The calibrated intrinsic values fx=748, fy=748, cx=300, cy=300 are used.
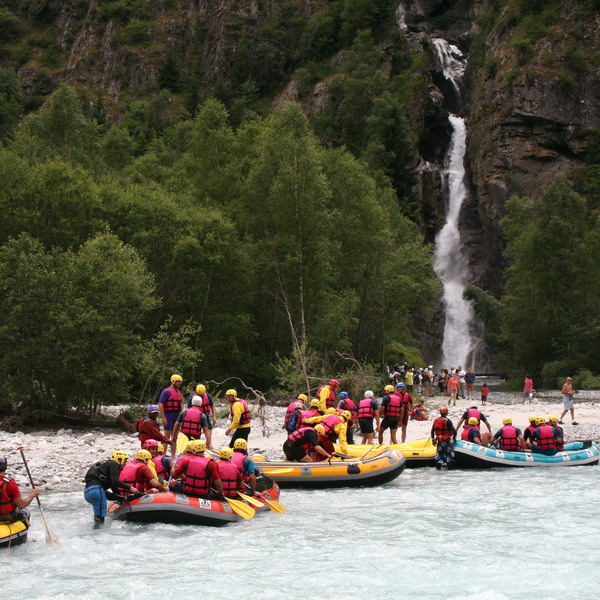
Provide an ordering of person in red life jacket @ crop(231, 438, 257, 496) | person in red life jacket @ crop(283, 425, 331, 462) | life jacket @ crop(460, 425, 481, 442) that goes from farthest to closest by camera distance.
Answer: life jacket @ crop(460, 425, 481, 442)
person in red life jacket @ crop(283, 425, 331, 462)
person in red life jacket @ crop(231, 438, 257, 496)

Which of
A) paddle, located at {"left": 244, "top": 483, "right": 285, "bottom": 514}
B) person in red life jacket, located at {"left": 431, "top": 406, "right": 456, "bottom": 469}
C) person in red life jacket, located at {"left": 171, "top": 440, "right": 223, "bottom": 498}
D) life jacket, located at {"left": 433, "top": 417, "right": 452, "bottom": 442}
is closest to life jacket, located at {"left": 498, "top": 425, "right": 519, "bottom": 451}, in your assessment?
person in red life jacket, located at {"left": 431, "top": 406, "right": 456, "bottom": 469}

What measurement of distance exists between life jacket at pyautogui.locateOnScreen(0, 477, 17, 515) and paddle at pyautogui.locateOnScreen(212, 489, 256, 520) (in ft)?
10.1

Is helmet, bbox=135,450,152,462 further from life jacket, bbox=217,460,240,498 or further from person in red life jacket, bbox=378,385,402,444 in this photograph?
person in red life jacket, bbox=378,385,402,444

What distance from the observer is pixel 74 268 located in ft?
66.5

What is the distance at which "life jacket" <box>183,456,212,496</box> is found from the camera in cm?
1148

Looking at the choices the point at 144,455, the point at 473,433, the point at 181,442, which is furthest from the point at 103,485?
the point at 473,433

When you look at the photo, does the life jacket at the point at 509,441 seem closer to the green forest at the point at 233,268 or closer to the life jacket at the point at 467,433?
the life jacket at the point at 467,433

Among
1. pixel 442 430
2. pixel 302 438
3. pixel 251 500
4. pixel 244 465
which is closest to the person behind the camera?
pixel 251 500

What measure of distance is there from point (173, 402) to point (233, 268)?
18.3 m

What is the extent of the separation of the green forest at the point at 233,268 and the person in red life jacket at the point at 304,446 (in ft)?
21.7

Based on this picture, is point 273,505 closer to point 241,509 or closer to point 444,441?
point 241,509

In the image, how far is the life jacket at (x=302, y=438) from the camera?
1495 cm

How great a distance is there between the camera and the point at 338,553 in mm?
10164

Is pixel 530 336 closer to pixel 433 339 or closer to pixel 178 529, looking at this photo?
pixel 433 339
